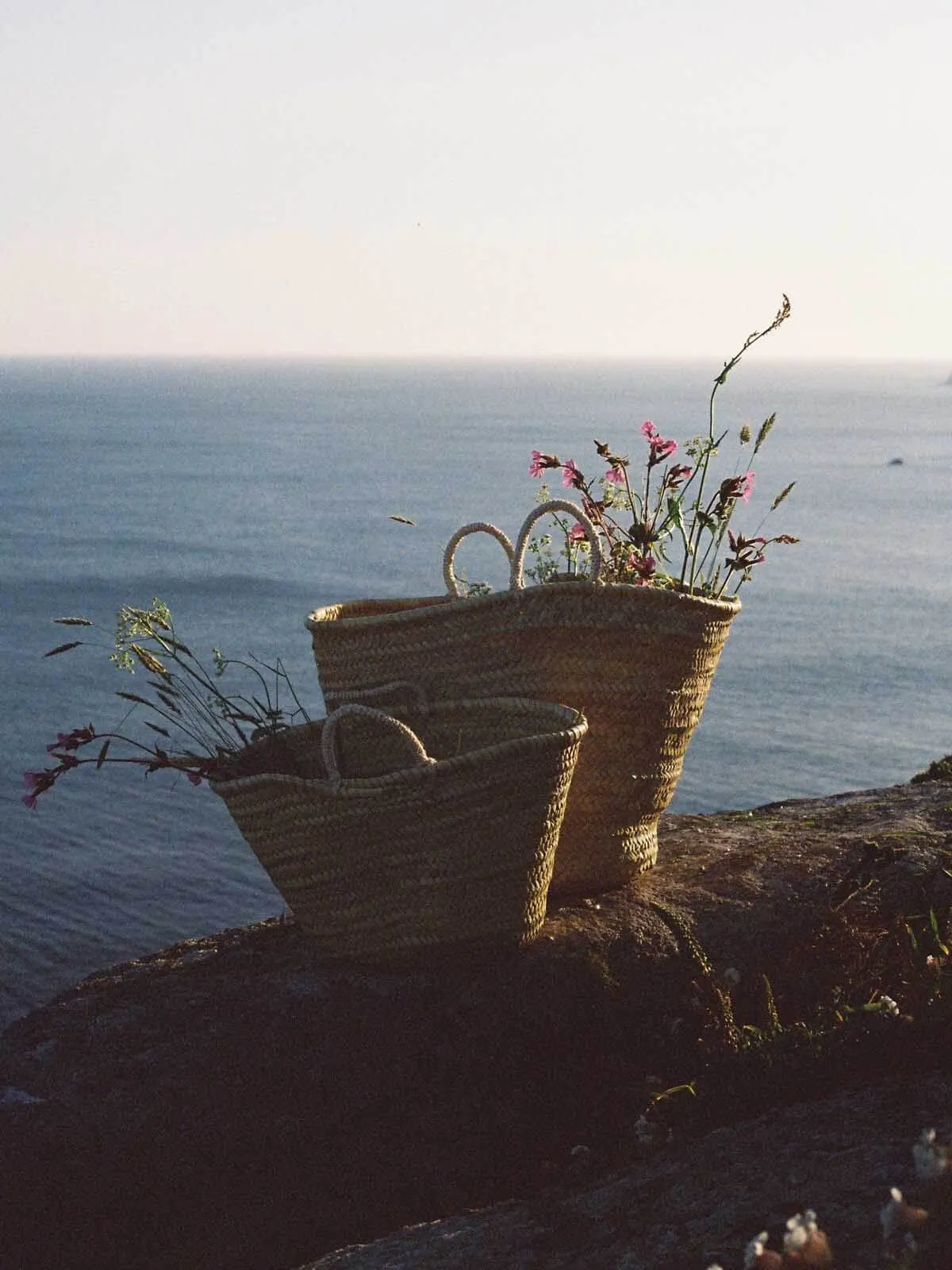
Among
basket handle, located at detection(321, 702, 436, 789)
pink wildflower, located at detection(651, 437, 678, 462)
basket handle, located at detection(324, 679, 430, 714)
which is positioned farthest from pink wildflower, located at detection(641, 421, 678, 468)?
basket handle, located at detection(321, 702, 436, 789)

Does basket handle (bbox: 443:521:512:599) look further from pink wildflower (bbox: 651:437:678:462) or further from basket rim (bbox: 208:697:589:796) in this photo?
pink wildflower (bbox: 651:437:678:462)

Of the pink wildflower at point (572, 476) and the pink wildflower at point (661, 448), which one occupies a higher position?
the pink wildflower at point (661, 448)

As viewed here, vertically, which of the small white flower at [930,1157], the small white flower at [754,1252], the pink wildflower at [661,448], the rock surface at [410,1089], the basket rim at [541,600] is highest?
the pink wildflower at [661,448]

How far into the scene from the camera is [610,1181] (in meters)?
3.43

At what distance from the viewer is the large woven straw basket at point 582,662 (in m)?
4.85

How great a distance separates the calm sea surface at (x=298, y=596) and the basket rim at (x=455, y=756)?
34.9ft

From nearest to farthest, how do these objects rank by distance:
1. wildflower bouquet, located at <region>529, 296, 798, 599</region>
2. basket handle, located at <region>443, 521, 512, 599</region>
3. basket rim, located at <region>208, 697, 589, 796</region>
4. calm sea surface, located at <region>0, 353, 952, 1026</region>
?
basket rim, located at <region>208, 697, 589, 796</region>
basket handle, located at <region>443, 521, 512, 599</region>
wildflower bouquet, located at <region>529, 296, 798, 599</region>
calm sea surface, located at <region>0, 353, 952, 1026</region>

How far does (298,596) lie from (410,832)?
46323 millimetres

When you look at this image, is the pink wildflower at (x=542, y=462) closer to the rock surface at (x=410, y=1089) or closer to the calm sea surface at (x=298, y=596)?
the rock surface at (x=410, y=1089)

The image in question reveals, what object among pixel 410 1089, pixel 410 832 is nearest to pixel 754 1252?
pixel 410 1089

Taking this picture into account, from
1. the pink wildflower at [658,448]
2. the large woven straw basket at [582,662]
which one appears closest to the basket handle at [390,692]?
the large woven straw basket at [582,662]

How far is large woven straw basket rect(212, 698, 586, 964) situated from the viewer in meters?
Result: 4.45

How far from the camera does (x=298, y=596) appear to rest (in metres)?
50.4

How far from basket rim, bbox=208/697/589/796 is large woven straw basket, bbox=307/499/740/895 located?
0.22ft
